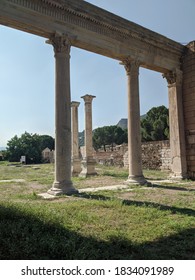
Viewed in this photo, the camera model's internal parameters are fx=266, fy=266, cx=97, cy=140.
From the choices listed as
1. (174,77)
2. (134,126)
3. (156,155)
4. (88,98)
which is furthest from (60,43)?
(156,155)

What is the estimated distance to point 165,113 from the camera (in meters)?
43.9

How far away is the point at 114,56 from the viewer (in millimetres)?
11734

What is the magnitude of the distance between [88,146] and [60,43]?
29.7 ft

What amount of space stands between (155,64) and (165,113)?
106 ft

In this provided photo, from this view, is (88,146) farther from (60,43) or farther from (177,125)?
(60,43)

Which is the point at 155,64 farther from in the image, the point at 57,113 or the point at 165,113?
the point at 165,113

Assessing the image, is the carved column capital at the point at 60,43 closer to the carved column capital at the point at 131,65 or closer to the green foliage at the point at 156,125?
the carved column capital at the point at 131,65

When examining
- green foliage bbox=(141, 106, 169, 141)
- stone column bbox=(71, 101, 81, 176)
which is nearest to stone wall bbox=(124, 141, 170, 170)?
stone column bbox=(71, 101, 81, 176)

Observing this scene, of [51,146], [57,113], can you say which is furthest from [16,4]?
[51,146]

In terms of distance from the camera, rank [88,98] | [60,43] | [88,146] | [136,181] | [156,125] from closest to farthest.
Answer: [60,43], [136,181], [88,146], [88,98], [156,125]

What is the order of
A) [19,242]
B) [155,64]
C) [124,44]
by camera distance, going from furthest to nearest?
1. [155,64]
2. [124,44]
3. [19,242]

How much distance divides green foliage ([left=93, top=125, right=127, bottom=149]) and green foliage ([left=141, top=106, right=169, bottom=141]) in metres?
19.1

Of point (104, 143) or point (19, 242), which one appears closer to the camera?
point (19, 242)

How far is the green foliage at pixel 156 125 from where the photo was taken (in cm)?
4047
